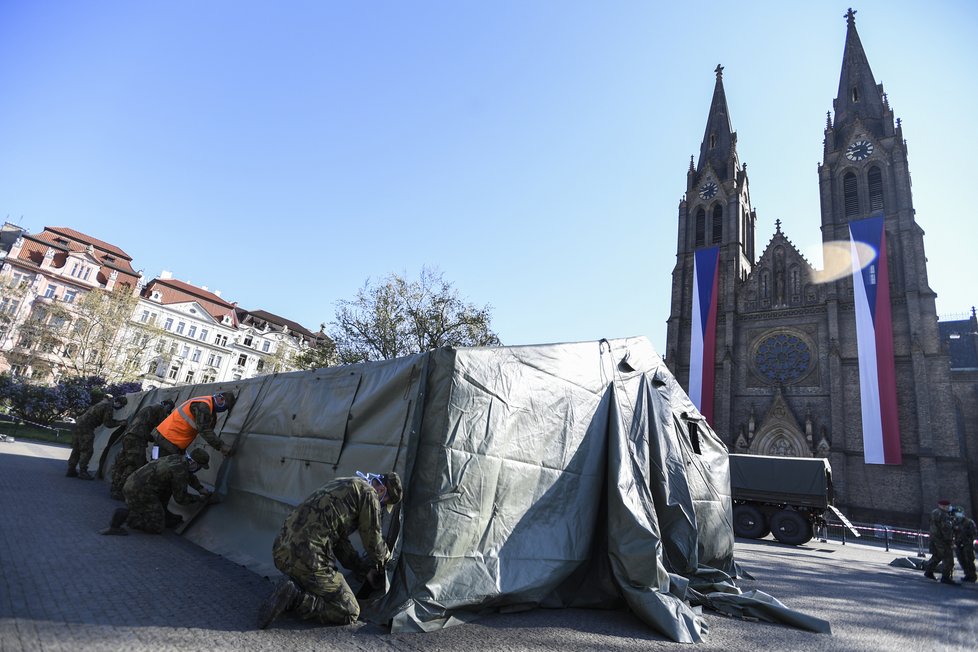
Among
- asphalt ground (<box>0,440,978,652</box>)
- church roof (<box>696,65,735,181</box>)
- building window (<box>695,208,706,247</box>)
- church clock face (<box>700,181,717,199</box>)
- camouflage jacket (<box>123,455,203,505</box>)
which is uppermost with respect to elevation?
church roof (<box>696,65,735,181</box>)

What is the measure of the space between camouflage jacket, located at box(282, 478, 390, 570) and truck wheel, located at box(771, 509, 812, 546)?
1626 centimetres

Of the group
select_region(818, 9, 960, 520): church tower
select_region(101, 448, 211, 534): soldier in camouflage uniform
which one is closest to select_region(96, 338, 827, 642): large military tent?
select_region(101, 448, 211, 534): soldier in camouflage uniform

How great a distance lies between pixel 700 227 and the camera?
3738 centimetres

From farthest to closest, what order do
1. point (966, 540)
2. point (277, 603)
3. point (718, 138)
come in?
point (718, 138), point (966, 540), point (277, 603)

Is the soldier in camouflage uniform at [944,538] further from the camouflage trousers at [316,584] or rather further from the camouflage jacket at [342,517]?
the camouflage trousers at [316,584]

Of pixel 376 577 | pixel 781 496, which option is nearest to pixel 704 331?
pixel 781 496

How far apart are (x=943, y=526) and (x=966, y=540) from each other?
1.36ft

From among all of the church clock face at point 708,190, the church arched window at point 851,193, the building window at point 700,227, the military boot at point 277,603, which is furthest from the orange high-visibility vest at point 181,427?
the church clock face at point 708,190

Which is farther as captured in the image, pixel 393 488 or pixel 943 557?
pixel 943 557

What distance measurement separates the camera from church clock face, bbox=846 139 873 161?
106 feet

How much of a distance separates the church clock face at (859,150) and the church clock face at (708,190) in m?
8.44

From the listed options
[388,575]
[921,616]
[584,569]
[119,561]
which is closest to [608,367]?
[584,569]

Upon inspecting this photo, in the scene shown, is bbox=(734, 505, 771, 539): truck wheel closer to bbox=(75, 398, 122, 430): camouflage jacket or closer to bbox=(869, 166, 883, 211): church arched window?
bbox=(75, 398, 122, 430): camouflage jacket

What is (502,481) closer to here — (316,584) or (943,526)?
(316,584)
